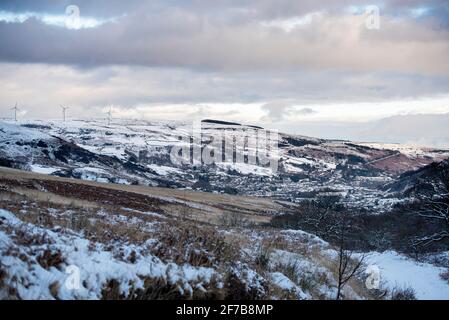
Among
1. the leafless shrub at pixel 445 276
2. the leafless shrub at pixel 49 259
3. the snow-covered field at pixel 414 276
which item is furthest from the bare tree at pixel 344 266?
the leafless shrub at pixel 445 276

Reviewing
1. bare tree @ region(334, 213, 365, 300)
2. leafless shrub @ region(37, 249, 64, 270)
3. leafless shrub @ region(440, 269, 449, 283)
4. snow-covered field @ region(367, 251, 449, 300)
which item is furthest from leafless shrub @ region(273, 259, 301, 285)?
leafless shrub @ region(440, 269, 449, 283)

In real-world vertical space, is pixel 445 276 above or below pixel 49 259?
below

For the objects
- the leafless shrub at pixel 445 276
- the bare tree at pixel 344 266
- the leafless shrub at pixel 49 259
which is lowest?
the leafless shrub at pixel 445 276

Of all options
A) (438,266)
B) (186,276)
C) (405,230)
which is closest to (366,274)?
(186,276)

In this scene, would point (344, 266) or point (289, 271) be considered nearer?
point (344, 266)

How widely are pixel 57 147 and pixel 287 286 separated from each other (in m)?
181

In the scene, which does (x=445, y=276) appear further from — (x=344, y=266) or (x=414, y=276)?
(x=344, y=266)

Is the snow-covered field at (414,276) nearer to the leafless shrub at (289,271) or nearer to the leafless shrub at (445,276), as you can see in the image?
the leafless shrub at (445,276)

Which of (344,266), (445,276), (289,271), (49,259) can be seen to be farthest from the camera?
(445,276)

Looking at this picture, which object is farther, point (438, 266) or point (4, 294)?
point (438, 266)

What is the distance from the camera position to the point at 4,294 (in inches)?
310

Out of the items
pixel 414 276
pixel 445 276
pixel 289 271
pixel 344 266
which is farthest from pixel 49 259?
pixel 445 276

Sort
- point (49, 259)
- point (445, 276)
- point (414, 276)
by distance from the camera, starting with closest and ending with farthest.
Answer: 1. point (49, 259)
2. point (414, 276)
3. point (445, 276)

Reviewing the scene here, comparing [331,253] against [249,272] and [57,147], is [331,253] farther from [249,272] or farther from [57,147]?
[57,147]
